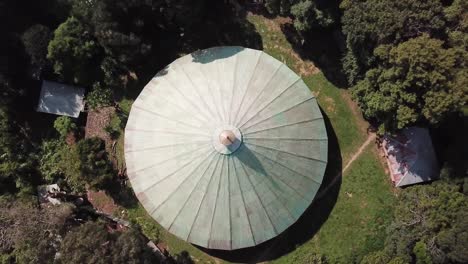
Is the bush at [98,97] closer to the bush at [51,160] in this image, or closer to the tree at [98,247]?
the bush at [51,160]

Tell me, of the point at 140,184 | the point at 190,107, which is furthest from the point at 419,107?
the point at 140,184

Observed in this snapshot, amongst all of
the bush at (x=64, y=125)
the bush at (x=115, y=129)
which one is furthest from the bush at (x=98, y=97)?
the bush at (x=64, y=125)

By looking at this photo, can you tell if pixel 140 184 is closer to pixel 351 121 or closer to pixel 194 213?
pixel 194 213

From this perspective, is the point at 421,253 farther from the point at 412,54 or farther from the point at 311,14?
the point at 311,14

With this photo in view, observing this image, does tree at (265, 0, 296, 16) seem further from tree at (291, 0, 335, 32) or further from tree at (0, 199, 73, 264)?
tree at (0, 199, 73, 264)

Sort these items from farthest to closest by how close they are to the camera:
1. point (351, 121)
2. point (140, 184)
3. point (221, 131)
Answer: point (351, 121) < point (140, 184) < point (221, 131)

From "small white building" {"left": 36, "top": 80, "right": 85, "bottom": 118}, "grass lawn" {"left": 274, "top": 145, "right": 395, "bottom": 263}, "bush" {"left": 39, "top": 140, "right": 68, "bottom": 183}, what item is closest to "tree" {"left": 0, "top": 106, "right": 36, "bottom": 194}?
"bush" {"left": 39, "top": 140, "right": 68, "bottom": 183}
